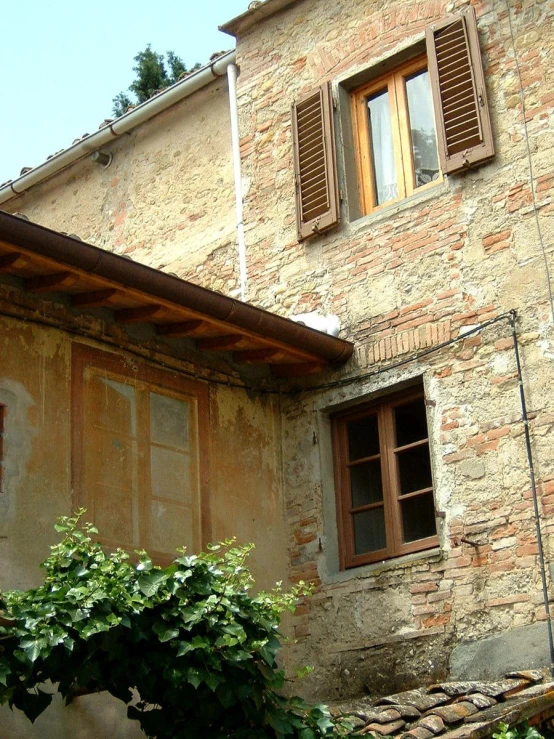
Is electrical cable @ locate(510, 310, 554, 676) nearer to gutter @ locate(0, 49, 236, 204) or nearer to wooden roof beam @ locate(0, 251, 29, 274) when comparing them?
wooden roof beam @ locate(0, 251, 29, 274)

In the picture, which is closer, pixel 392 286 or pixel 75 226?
pixel 392 286

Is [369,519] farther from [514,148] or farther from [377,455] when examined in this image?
[514,148]

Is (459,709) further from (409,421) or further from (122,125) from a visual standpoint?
(122,125)

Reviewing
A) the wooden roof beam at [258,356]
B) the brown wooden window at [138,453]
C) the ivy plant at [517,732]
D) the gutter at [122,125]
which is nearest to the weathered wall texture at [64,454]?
the brown wooden window at [138,453]

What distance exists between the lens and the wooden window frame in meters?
10.0

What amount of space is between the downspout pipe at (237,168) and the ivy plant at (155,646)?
436 centimetres

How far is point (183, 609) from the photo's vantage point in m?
6.70

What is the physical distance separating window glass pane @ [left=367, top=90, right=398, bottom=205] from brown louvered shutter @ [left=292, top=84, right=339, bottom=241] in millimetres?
345

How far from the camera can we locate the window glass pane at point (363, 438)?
9641mm

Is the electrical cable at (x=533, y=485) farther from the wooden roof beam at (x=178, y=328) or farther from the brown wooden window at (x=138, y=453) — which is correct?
the brown wooden window at (x=138, y=453)

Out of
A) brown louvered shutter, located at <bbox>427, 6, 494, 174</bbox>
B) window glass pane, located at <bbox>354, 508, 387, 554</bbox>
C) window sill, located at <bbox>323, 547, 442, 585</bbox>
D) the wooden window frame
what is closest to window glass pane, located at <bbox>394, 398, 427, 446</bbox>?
A: window glass pane, located at <bbox>354, 508, 387, 554</bbox>

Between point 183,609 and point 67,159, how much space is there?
7.38m

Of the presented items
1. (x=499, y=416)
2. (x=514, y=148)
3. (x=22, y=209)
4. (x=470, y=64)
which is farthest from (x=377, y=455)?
(x=22, y=209)

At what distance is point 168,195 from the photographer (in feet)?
39.8
